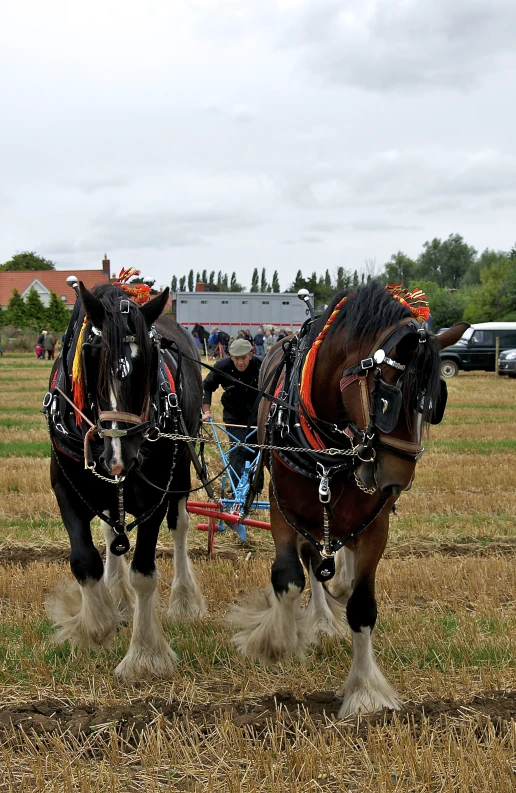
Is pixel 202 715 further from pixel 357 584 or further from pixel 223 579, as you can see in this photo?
pixel 223 579

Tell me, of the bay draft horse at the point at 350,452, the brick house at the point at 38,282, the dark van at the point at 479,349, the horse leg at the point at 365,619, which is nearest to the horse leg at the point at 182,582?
the bay draft horse at the point at 350,452

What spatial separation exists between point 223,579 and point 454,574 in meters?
1.57

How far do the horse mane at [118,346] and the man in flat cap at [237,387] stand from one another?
3069 millimetres

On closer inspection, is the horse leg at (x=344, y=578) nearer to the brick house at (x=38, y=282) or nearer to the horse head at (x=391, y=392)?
the horse head at (x=391, y=392)

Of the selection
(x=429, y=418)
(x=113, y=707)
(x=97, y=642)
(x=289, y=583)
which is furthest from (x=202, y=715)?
(x=429, y=418)

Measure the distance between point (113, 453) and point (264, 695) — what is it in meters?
1.32

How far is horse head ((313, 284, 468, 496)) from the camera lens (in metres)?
3.23

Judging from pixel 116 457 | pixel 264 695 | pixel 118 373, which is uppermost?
pixel 118 373

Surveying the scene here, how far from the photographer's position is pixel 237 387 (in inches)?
293

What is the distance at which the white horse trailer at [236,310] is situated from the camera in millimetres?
37500

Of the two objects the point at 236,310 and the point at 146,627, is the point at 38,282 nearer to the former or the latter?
the point at 236,310

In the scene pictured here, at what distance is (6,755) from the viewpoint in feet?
9.75

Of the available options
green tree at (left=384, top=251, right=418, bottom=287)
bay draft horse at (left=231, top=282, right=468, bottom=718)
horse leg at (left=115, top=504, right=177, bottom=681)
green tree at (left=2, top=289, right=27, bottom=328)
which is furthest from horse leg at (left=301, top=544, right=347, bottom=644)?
green tree at (left=384, top=251, right=418, bottom=287)

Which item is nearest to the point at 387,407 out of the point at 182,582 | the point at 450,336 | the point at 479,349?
the point at 450,336
